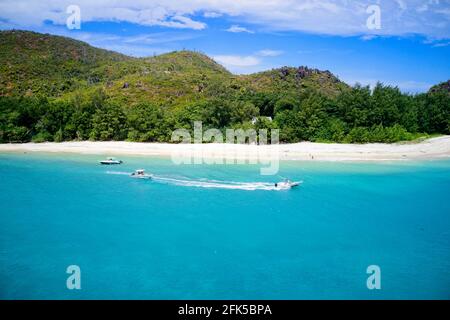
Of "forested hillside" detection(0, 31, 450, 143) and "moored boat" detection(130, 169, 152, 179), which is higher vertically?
"forested hillside" detection(0, 31, 450, 143)

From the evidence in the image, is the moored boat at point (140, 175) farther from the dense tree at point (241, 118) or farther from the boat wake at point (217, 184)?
the dense tree at point (241, 118)

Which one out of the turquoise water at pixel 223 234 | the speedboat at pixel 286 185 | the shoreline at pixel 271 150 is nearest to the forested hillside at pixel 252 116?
the shoreline at pixel 271 150

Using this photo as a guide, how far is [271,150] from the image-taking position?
47.1 m

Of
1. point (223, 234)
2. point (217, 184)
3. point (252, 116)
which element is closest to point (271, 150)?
point (252, 116)

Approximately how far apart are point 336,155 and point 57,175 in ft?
98.6

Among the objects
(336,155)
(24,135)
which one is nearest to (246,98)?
(336,155)

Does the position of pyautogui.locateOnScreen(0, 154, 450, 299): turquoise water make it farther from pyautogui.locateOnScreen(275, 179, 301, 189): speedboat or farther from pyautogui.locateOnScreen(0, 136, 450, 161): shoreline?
pyautogui.locateOnScreen(0, 136, 450, 161): shoreline

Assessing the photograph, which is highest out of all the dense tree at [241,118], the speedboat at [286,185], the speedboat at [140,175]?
the dense tree at [241,118]

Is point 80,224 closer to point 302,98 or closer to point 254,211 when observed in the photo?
point 254,211

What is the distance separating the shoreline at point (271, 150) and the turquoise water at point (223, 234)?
23.9ft

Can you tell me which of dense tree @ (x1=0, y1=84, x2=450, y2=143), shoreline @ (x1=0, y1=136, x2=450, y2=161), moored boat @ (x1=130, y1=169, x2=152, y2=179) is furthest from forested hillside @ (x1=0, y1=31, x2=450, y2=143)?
moored boat @ (x1=130, y1=169, x2=152, y2=179)

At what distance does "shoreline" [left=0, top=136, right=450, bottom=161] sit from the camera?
44.1 meters

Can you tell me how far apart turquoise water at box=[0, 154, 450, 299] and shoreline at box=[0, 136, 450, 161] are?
730cm

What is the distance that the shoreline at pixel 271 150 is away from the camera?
44.1m
